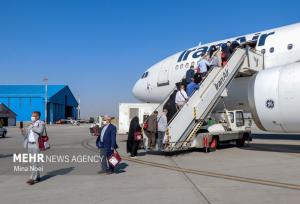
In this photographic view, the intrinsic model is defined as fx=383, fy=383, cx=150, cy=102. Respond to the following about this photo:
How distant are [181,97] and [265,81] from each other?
10.9 ft

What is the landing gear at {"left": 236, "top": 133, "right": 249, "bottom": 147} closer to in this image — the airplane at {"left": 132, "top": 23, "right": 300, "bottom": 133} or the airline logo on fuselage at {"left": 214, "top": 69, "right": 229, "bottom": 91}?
the airplane at {"left": 132, "top": 23, "right": 300, "bottom": 133}

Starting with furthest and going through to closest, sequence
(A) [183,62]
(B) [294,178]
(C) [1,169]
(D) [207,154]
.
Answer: (A) [183,62] → (D) [207,154] → (C) [1,169] → (B) [294,178]

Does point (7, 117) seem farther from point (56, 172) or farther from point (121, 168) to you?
point (121, 168)

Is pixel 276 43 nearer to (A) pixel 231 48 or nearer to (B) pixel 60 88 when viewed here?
(A) pixel 231 48

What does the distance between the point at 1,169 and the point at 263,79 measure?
29.4 feet

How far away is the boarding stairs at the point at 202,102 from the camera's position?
13961 mm

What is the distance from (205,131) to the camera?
50.6 feet

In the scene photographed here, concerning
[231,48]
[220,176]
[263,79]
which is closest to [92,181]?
[220,176]

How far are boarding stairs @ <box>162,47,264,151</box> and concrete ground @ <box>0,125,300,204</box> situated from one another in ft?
4.26

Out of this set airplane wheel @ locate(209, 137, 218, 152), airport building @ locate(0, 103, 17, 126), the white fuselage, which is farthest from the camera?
airport building @ locate(0, 103, 17, 126)

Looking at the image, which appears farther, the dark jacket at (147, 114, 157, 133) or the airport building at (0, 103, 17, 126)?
the airport building at (0, 103, 17, 126)

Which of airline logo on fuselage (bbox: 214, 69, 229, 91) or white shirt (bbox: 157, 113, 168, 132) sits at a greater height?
airline logo on fuselage (bbox: 214, 69, 229, 91)

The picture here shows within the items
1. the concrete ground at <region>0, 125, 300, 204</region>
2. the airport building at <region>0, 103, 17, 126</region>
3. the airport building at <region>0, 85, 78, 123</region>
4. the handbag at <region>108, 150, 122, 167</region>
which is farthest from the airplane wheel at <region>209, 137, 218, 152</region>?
the airport building at <region>0, 85, 78, 123</region>

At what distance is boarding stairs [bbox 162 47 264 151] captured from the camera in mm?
13961
